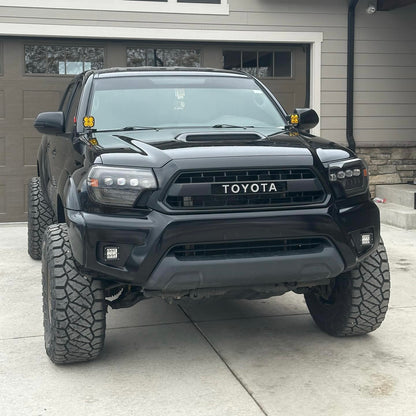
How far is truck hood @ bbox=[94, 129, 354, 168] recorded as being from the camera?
3.51 meters

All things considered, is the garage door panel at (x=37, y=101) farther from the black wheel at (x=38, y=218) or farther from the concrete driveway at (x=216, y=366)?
the concrete driveway at (x=216, y=366)

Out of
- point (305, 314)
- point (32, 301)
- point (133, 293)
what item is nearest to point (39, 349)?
point (133, 293)

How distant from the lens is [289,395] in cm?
336

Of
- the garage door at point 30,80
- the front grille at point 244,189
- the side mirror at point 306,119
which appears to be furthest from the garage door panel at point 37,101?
the front grille at point 244,189

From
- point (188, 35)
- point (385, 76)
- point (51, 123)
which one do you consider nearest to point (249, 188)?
point (51, 123)

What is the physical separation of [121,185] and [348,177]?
130 cm

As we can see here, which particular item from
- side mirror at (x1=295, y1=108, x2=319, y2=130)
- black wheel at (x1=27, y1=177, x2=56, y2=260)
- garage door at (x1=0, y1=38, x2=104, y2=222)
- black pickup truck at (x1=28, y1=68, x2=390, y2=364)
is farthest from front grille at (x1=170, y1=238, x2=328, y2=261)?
garage door at (x1=0, y1=38, x2=104, y2=222)

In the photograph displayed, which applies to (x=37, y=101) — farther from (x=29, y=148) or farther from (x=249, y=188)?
(x=249, y=188)

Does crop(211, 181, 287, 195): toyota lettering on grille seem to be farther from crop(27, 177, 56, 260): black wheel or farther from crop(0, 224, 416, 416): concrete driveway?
crop(27, 177, 56, 260): black wheel

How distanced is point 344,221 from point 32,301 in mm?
2821

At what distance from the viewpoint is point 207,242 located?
3375mm

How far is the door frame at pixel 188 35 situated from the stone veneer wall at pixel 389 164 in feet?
3.21

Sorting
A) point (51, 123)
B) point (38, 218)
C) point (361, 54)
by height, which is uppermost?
point (361, 54)

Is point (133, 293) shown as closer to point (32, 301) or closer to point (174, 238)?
point (174, 238)
